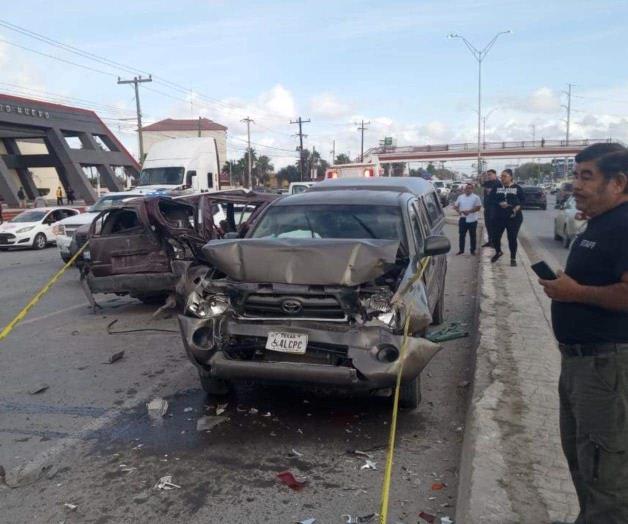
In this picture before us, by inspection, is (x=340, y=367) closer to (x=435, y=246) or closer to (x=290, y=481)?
(x=290, y=481)

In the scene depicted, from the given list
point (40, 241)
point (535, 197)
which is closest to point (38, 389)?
point (40, 241)

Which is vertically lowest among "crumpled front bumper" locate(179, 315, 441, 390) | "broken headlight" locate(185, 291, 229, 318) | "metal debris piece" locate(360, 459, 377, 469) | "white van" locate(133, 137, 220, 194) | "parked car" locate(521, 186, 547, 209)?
"parked car" locate(521, 186, 547, 209)

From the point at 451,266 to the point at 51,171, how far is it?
52.8 metres

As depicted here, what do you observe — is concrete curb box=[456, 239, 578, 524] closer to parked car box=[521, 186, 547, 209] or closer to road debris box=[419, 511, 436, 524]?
road debris box=[419, 511, 436, 524]

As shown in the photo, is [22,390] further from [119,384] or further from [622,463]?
[622,463]

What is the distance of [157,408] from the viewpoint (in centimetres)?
542

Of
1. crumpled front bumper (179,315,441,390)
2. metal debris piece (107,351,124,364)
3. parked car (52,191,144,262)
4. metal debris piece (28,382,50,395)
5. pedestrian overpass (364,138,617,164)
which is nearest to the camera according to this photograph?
crumpled front bumper (179,315,441,390)

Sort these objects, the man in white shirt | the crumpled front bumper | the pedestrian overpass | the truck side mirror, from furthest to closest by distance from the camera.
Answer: the pedestrian overpass < the man in white shirt < the truck side mirror < the crumpled front bumper

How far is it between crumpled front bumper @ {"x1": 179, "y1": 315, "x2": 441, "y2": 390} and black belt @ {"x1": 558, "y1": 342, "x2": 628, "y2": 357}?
72.7 inches

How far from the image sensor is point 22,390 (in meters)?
6.12

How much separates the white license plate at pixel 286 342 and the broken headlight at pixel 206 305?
0.61 m

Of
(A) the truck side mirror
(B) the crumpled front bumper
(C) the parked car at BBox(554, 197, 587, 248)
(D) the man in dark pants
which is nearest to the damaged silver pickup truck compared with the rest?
(B) the crumpled front bumper

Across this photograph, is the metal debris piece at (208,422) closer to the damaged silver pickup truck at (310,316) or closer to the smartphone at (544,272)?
the damaged silver pickup truck at (310,316)

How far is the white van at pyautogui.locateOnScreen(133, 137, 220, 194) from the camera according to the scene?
960 inches
